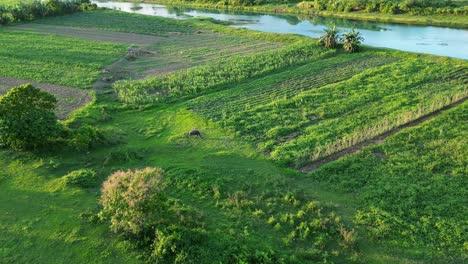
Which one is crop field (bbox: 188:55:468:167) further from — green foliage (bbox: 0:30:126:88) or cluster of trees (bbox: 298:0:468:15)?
cluster of trees (bbox: 298:0:468:15)

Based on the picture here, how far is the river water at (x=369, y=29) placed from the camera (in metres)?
48.5

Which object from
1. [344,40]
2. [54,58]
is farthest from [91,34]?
[344,40]

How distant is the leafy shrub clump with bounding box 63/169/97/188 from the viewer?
2038cm

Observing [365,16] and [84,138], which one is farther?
[365,16]

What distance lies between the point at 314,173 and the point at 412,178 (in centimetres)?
498

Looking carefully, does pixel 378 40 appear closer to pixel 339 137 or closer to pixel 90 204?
pixel 339 137

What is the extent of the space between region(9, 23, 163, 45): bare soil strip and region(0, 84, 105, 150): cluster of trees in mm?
28914

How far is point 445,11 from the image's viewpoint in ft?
210

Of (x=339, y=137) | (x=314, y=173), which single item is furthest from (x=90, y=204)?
(x=339, y=137)

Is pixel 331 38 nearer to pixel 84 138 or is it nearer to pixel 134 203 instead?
pixel 84 138

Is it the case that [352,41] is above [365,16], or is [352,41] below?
below

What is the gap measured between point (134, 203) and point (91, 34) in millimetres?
45004

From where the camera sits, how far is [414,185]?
20141mm

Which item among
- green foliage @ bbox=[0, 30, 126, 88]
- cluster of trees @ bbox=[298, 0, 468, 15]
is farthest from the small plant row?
cluster of trees @ bbox=[298, 0, 468, 15]
